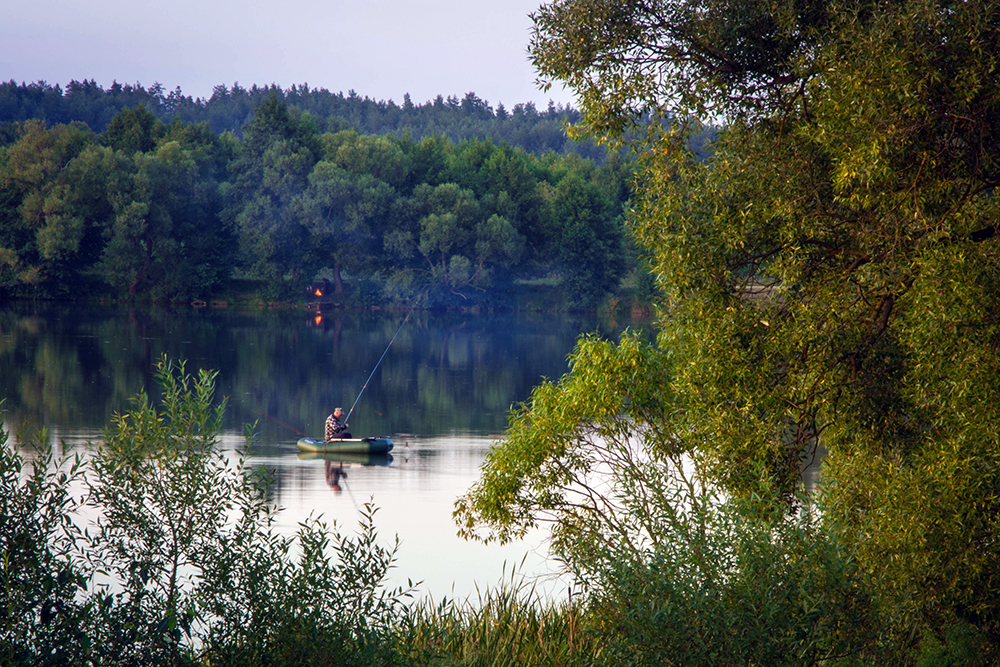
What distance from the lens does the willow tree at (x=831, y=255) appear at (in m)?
7.53

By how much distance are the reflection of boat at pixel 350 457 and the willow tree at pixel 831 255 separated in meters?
12.1

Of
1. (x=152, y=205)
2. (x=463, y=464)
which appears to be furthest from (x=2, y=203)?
(x=463, y=464)

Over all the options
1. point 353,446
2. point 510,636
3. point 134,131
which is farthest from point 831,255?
point 134,131

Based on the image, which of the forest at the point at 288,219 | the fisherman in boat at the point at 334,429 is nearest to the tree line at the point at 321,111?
the forest at the point at 288,219

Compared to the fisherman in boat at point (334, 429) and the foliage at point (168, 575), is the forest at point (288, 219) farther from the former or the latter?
the foliage at point (168, 575)

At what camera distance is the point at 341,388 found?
34.4m

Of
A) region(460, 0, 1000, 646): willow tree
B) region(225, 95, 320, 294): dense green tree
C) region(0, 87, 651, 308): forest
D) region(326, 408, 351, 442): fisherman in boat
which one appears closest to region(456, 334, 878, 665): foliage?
region(460, 0, 1000, 646): willow tree

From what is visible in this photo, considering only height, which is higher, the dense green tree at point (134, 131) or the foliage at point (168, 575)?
the dense green tree at point (134, 131)

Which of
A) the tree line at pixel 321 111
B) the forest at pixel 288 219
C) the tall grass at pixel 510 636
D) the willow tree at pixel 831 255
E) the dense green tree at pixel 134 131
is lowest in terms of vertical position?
the tall grass at pixel 510 636

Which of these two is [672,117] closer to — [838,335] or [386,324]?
[838,335]

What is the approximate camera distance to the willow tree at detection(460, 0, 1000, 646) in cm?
753

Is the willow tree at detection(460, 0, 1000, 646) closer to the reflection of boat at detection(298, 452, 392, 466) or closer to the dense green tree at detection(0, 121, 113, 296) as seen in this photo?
the reflection of boat at detection(298, 452, 392, 466)

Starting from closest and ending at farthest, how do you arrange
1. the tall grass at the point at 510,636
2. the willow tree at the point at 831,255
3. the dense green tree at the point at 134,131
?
the willow tree at the point at 831,255 → the tall grass at the point at 510,636 → the dense green tree at the point at 134,131

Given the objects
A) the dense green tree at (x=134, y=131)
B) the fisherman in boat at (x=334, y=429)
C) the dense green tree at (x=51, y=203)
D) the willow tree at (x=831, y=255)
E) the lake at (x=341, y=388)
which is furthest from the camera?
the dense green tree at (x=134, y=131)
